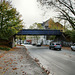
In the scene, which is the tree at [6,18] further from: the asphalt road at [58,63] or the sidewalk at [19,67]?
the sidewalk at [19,67]

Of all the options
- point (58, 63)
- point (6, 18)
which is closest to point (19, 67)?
point (58, 63)

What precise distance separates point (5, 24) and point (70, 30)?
23.2 m

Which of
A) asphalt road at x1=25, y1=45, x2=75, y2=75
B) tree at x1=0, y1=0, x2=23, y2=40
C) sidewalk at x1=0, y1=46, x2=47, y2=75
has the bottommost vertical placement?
asphalt road at x1=25, y1=45, x2=75, y2=75

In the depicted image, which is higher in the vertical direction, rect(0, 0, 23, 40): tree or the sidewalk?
rect(0, 0, 23, 40): tree

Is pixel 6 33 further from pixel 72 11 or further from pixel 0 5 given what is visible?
pixel 72 11

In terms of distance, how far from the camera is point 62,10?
21031 millimetres

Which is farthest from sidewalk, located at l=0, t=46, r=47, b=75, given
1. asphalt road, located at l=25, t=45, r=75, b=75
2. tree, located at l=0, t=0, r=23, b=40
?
tree, located at l=0, t=0, r=23, b=40

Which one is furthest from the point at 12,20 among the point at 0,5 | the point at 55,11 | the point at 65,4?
the point at 65,4

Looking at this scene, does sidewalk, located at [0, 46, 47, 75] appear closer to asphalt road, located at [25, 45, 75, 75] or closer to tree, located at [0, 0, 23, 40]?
asphalt road, located at [25, 45, 75, 75]

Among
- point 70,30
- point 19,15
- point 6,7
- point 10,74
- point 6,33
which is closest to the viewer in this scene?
point 10,74

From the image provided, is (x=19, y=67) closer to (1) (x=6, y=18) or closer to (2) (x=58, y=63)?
(2) (x=58, y=63)

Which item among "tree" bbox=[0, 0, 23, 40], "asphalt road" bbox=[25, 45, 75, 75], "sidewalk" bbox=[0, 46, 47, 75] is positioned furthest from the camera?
"tree" bbox=[0, 0, 23, 40]

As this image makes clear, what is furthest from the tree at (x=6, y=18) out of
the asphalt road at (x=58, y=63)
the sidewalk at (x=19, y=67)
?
the sidewalk at (x=19, y=67)

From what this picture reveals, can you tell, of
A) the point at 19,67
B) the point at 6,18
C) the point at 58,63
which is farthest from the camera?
the point at 6,18
